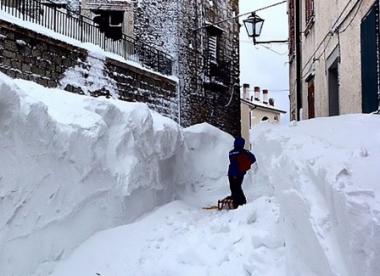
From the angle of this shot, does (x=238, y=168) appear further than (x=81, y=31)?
No

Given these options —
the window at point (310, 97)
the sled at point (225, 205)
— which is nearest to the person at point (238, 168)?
the sled at point (225, 205)

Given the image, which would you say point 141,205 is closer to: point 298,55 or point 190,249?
point 190,249

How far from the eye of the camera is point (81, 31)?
12094 mm

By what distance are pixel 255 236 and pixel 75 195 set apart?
2059mm

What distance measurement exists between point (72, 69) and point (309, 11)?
5919mm

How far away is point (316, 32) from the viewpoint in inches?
434

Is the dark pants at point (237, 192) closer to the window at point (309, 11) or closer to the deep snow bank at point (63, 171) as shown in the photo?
the deep snow bank at point (63, 171)

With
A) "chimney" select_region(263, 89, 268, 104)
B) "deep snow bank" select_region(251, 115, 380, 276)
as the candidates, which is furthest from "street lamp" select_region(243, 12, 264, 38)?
"chimney" select_region(263, 89, 268, 104)

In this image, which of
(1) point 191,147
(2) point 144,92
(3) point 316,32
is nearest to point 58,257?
(1) point 191,147

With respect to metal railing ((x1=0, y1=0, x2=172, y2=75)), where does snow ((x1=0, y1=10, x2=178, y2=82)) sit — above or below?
→ below

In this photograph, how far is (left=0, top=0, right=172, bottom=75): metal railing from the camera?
35.6 ft

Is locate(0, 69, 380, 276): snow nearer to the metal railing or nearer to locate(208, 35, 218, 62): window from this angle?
the metal railing

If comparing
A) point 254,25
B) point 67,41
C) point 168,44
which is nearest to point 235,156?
point 254,25

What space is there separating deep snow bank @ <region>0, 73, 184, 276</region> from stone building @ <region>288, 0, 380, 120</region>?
3337 mm
